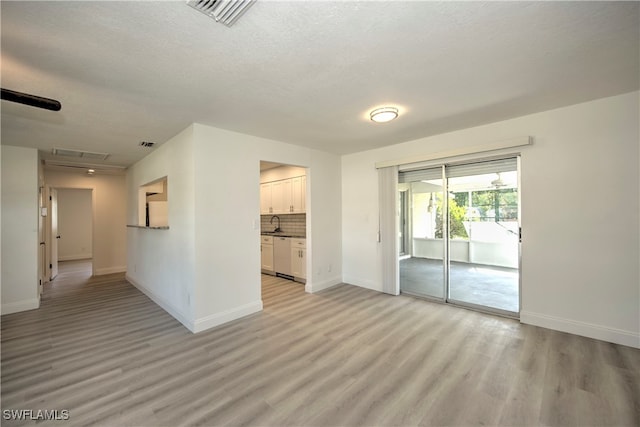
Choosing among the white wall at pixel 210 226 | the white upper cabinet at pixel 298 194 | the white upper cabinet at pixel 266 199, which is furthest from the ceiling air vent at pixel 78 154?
the white upper cabinet at pixel 298 194

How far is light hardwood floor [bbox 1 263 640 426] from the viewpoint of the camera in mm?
1837

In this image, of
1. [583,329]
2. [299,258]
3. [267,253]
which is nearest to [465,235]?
[583,329]

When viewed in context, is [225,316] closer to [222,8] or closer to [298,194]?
[298,194]

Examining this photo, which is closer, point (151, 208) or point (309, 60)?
point (309, 60)

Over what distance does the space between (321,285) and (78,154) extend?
4.74m

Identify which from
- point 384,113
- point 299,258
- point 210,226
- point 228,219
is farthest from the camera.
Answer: point 299,258

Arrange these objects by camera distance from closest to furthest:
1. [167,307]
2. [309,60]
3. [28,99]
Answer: [28,99] → [309,60] → [167,307]

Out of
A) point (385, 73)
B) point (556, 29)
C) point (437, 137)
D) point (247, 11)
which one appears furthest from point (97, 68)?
point (437, 137)

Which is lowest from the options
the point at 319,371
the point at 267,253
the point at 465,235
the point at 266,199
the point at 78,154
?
the point at 319,371

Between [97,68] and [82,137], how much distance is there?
224 centimetres

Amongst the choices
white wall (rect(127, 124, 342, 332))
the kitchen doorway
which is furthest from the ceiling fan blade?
the kitchen doorway

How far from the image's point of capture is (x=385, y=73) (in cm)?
215

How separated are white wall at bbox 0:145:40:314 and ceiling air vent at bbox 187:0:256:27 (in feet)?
15.4

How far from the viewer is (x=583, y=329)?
2.89 meters
